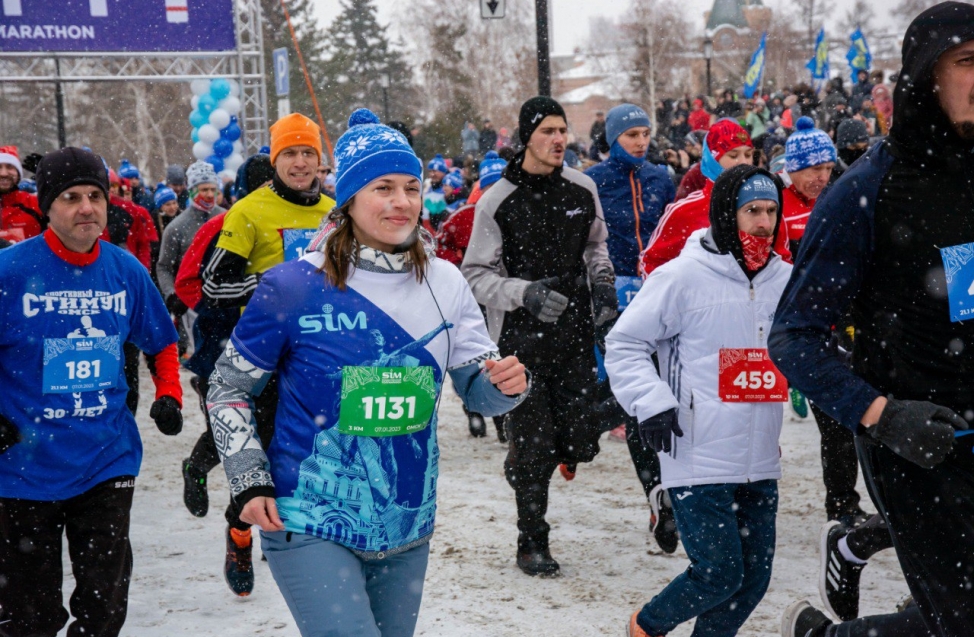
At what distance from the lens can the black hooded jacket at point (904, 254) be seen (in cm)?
281

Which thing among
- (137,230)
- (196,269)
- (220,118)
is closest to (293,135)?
(196,269)

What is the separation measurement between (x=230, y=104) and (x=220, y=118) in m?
0.30

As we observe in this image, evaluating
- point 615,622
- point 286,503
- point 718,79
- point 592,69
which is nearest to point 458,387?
point 286,503

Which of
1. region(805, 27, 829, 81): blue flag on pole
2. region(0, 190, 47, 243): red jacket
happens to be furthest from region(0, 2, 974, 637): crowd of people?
region(805, 27, 829, 81): blue flag on pole

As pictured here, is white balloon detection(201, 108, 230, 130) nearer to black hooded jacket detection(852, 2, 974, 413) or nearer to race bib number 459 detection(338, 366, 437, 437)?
race bib number 459 detection(338, 366, 437, 437)

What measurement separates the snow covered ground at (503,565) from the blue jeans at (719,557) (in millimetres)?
754

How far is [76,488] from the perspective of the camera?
3.98m

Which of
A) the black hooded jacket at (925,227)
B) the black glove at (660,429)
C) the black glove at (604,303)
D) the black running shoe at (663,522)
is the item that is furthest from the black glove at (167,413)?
the black hooded jacket at (925,227)

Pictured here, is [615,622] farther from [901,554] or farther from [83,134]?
[83,134]

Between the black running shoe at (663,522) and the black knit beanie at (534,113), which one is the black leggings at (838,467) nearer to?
the black running shoe at (663,522)

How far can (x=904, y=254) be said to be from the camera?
285cm

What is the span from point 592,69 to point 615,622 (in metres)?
92.9

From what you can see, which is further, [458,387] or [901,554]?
[458,387]

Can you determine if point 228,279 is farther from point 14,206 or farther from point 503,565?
point 14,206
